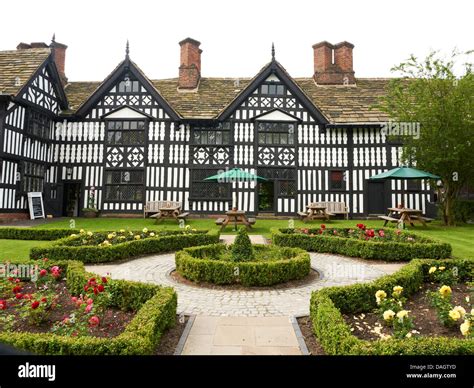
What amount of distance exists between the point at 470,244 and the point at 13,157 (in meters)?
22.1

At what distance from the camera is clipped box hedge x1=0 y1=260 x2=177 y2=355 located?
116 inches

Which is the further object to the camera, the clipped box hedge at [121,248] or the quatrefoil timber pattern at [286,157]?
the quatrefoil timber pattern at [286,157]

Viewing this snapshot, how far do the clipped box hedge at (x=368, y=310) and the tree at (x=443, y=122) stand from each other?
36.7ft

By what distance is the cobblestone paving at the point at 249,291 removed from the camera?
508 cm

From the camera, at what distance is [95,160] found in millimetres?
20656

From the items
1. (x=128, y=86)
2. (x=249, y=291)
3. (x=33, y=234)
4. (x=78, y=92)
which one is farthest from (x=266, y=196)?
(x=78, y=92)

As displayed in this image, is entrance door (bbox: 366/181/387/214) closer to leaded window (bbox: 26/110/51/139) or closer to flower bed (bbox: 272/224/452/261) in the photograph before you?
flower bed (bbox: 272/224/452/261)

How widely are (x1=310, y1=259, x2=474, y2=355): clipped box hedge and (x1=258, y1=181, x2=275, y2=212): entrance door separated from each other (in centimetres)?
1548

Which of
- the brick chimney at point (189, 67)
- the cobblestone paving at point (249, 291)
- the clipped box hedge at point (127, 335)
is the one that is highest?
the brick chimney at point (189, 67)

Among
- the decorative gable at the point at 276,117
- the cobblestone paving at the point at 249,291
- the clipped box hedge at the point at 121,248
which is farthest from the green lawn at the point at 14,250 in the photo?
the decorative gable at the point at 276,117

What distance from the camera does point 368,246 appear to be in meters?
8.98

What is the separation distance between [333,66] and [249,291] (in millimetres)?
22555

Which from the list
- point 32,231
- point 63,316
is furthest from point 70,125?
point 63,316

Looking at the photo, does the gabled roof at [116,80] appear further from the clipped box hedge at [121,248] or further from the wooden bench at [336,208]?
the clipped box hedge at [121,248]
